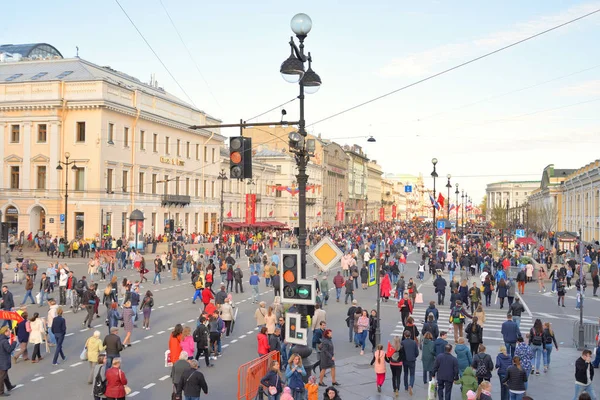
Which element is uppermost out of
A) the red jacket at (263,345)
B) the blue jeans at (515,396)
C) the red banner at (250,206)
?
the red banner at (250,206)

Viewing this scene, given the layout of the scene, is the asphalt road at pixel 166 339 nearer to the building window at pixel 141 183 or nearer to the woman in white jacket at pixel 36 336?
the woman in white jacket at pixel 36 336

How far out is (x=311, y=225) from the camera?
115m

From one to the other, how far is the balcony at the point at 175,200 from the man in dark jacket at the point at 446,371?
168 feet

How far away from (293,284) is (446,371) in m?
3.84

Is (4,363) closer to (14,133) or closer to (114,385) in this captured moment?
(114,385)

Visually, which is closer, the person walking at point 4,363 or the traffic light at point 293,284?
the traffic light at point 293,284

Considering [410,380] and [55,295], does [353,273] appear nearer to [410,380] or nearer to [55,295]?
[55,295]

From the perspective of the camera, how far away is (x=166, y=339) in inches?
757

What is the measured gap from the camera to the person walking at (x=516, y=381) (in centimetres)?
1218

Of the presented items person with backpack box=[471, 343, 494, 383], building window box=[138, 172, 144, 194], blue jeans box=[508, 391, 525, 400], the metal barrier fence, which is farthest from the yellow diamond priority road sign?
building window box=[138, 172, 144, 194]

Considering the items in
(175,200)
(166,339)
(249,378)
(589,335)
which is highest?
(175,200)

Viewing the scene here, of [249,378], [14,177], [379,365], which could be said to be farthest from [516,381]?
[14,177]

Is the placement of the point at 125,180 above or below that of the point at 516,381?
above

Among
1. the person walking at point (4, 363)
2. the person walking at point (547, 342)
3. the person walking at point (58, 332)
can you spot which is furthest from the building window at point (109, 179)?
the person walking at point (547, 342)
